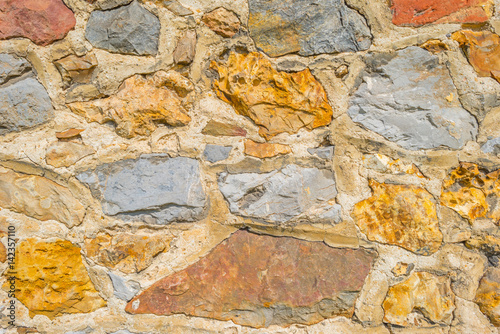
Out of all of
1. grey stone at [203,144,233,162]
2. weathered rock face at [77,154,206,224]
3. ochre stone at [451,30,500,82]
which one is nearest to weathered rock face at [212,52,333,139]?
grey stone at [203,144,233,162]

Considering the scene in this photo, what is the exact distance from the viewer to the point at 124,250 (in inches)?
35.5

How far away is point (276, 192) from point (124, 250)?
428mm

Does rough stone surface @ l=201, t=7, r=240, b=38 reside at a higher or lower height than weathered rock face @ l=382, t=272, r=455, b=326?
higher

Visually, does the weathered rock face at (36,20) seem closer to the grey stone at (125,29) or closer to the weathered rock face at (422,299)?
the grey stone at (125,29)

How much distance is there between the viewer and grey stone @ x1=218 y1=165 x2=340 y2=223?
0.91m

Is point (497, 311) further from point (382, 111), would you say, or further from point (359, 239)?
point (382, 111)

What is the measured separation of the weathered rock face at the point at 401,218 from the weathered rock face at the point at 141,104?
22.1 inches

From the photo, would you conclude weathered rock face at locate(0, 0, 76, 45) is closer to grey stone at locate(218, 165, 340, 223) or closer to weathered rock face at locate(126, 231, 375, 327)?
grey stone at locate(218, 165, 340, 223)

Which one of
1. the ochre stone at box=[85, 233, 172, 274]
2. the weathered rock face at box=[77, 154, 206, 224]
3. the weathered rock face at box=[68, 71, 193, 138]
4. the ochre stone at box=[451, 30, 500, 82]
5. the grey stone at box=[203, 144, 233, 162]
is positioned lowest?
the ochre stone at box=[85, 233, 172, 274]

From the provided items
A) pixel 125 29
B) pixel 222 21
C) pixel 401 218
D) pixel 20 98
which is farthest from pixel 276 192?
pixel 20 98

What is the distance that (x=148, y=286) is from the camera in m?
0.92

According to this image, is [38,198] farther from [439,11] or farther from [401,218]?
[439,11]

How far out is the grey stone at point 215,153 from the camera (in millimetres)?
914

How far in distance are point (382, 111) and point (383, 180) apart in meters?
0.18
